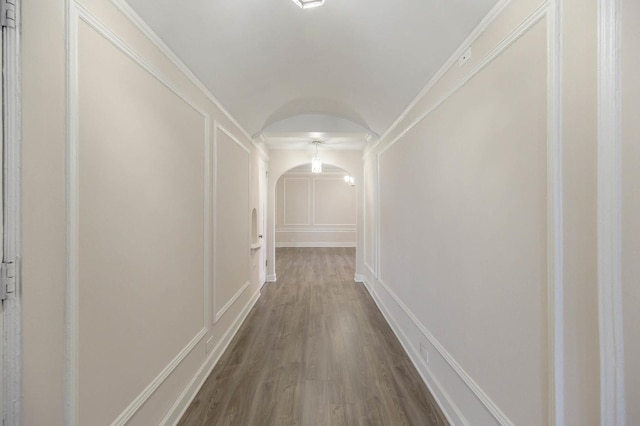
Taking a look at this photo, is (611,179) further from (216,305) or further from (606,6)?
(216,305)

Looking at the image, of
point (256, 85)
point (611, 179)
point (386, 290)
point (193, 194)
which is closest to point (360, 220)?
point (386, 290)

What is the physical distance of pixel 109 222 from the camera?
1297 mm

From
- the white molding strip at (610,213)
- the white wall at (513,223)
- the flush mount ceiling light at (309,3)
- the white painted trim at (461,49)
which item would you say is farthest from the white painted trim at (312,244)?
the white molding strip at (610,213)

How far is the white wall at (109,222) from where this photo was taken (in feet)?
3.21

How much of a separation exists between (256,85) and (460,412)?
3075 mm

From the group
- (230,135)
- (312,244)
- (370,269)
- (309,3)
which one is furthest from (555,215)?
(312,244)

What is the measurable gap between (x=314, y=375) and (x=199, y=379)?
0.96 m

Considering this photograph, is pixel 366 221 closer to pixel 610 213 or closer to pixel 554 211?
pixel 554 211

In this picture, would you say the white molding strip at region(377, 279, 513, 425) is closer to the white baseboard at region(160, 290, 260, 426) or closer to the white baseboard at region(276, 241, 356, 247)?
the white baseboard at region(160, 290, 260, 426)

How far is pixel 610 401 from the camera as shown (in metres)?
0.85

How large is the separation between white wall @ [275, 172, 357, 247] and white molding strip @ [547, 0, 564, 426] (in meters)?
9.22

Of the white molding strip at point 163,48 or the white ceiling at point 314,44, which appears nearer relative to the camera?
the white molding strip at point 163,48

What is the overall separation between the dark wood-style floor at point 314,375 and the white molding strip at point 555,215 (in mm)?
1163

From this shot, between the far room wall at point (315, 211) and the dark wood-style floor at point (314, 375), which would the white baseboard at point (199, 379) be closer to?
the dark wood-style floor at point (314, 375)
